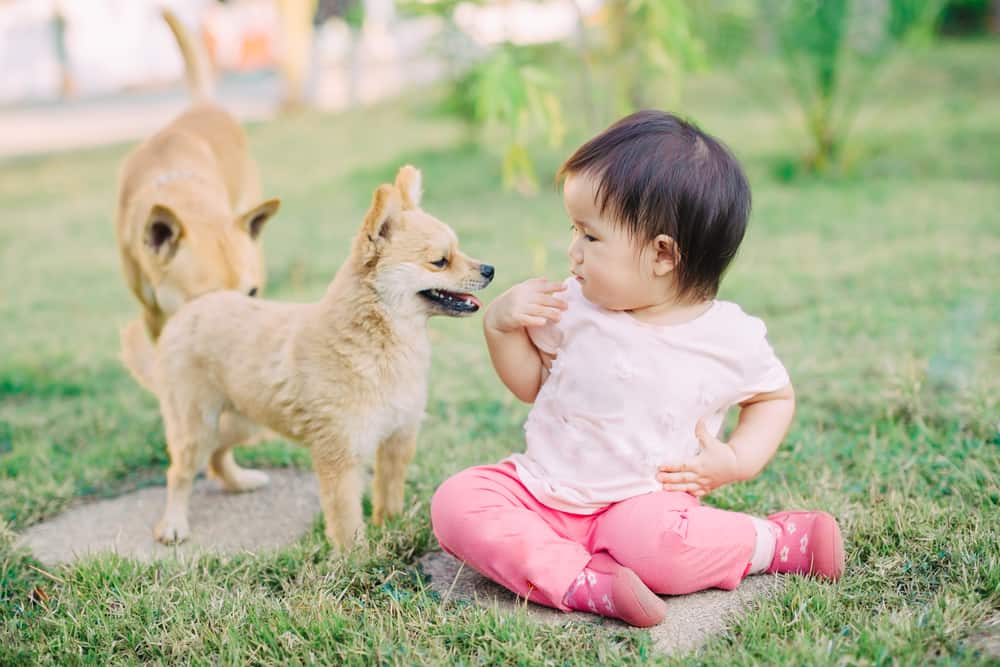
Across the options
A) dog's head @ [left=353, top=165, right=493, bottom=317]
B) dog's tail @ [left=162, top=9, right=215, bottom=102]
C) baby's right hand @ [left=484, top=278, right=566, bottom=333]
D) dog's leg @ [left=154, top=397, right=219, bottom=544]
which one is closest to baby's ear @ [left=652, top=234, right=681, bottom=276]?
baby's right hand @ [left=484, top=278, right=566, bottom=333]

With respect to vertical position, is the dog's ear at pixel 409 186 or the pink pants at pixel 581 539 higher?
the dog's ear at pixel 409 186

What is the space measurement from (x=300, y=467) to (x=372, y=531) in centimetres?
102

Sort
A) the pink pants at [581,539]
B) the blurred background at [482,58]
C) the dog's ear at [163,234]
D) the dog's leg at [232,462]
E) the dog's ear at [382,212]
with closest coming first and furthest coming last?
the pink pants at [581,539] → the dog's ear at [382,212] → the dog's leg at [232,462] → the dog's ear at [163,234] → the blurred background at [482,58]

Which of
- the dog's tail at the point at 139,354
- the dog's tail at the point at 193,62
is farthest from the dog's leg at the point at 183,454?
the dog's tail at the point at 193,62

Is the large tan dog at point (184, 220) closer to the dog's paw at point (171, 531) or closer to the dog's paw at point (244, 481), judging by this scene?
the dog's paw at point (244, 481)

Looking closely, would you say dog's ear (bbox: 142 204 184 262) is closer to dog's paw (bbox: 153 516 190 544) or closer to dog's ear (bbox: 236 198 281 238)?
dog's ear (bbox: 236 198 281 238)

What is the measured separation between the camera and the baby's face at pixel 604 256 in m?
2.44

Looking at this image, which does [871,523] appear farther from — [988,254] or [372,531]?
[988,254]

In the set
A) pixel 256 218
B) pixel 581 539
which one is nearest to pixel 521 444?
pixel 581 539

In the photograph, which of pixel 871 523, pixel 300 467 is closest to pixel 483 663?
pixel 871 523

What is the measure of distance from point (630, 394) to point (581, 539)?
0.41 m

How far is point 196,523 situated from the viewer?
329cm

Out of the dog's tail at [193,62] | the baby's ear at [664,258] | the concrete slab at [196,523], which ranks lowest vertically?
the concrete slab at [196,523]

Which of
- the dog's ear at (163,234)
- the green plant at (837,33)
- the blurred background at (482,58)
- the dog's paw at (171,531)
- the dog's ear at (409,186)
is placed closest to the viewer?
the dog's ear at (409,186)
